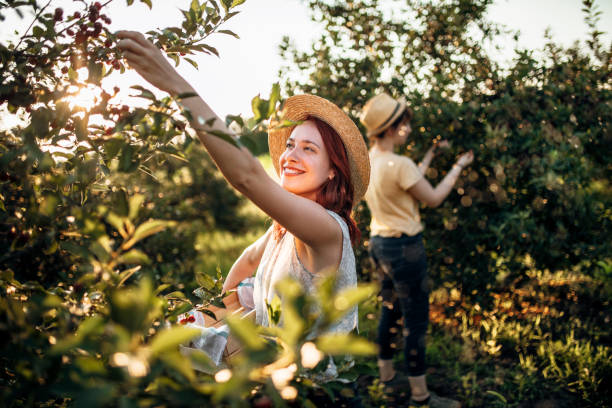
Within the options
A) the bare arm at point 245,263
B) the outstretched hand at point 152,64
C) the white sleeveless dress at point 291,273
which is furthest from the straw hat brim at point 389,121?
the outstretched hand at point 152,64

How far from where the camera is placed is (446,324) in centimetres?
425

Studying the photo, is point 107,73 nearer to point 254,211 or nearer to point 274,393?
point 274,393

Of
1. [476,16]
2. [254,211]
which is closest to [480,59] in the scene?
[476,16]

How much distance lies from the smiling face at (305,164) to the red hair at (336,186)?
2 centimetres

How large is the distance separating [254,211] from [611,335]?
6.50 meters

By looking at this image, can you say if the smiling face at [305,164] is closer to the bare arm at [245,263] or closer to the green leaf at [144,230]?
the bare arm at [245,263]

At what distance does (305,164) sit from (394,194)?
4.84 feet

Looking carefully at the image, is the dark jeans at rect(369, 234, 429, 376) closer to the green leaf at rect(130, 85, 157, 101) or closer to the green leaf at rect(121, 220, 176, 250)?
the green leaf at rect(130, 85, 157, 101)

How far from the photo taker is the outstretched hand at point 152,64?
40.0 inches

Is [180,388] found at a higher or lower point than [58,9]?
lower

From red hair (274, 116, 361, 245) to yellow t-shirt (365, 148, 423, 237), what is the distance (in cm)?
117

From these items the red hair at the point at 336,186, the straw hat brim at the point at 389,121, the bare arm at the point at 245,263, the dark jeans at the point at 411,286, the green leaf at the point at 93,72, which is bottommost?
the dark jeans at the point at 411,286

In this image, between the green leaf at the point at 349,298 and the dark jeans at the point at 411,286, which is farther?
the dark jeans at the point at 411,286

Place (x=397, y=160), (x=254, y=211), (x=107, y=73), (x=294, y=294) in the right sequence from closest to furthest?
1. (x=294, y=294)
2. (x=107, y=73)
3. (x=397, y=160)
4. (x=254, y=211)
